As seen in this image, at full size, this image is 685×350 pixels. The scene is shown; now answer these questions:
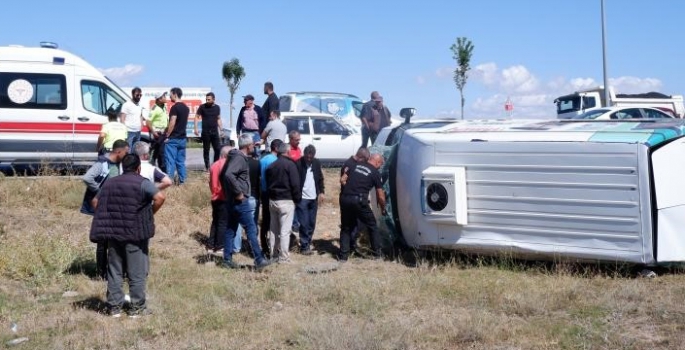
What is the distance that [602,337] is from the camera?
289 inches

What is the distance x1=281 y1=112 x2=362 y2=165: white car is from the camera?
747 inches

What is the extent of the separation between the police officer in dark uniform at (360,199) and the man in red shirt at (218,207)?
1690 mm

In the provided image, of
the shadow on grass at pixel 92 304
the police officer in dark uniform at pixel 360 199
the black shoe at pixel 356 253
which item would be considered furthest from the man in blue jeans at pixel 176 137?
the shadow on grass at pixel 92 304

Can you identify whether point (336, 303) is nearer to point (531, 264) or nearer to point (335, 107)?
point (531, 264)

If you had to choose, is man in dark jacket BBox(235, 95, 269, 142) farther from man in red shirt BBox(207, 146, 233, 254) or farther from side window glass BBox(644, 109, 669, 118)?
side window glass BBox(644, 109, 669, 118)

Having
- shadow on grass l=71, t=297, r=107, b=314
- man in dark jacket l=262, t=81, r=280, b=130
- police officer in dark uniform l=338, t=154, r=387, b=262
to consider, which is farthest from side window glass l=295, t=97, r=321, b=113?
shadow on grass l=71, t=297, r=107, b=314

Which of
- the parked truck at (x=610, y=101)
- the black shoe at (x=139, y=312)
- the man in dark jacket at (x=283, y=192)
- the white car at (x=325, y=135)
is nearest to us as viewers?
the black shoe at (x=139, y=312)

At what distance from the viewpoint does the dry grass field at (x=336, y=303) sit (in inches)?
295

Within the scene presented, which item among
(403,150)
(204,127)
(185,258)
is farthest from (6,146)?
(403,150)

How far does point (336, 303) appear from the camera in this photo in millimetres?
9016

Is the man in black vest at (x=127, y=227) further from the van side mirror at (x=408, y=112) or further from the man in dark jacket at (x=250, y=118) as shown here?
the man in dark jacket at (x=250, y=118)

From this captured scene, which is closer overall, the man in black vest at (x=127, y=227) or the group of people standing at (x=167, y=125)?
the man in black vest at (x=127, y=227)

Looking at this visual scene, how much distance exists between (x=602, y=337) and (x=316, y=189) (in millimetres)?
6184

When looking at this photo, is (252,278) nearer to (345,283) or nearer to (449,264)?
(345,283)
